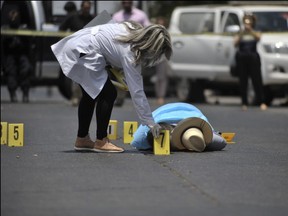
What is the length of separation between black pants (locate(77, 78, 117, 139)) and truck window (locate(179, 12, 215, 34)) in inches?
471

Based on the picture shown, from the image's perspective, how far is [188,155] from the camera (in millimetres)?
11195

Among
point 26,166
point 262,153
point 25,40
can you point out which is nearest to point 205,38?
point 25,40

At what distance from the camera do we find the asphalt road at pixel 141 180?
7805 millimetres

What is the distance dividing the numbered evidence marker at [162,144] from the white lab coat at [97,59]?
0.16m

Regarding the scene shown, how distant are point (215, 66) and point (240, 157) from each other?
38.6 ft

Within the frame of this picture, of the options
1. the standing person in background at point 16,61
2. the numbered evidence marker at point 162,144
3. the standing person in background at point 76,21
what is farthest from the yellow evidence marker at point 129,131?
the standing person in background at point 16,61

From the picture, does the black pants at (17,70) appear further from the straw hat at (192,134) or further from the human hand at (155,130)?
the human hand at (155,130)

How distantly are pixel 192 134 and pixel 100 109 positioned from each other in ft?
3.06

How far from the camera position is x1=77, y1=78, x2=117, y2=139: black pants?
1112 cm

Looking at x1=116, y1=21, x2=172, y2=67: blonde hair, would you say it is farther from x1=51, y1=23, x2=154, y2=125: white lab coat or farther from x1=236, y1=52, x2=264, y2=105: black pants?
x1=236, y1=52, x2=264, y2=105: black pants

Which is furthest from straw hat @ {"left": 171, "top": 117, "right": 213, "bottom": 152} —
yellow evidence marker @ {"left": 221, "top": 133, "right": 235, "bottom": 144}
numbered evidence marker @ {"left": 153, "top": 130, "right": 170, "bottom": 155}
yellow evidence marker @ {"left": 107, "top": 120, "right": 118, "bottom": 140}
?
yellow evidence marker @ {"left": 107, "top": 120, "right": 118, "bottom": 140}

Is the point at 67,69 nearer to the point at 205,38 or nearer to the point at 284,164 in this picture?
the point at 284,164

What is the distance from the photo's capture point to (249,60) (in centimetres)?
2081

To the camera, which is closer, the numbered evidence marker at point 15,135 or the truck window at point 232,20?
the numbered evidence marker at point 15,135
